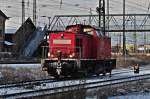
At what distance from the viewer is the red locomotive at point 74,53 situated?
2458cm

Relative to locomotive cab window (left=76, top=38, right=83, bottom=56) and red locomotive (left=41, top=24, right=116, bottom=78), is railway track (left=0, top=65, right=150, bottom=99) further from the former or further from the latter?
locomotive cab window (left=76, top=38, right=83, bottom=56)

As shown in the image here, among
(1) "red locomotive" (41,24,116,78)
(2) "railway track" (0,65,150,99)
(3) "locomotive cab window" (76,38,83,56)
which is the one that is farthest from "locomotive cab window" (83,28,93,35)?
(2) "railway track" (0,65,150,99)

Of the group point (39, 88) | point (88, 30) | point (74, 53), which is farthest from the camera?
point (88, 30)

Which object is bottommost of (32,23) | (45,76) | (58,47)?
(45,76)

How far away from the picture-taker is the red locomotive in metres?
24.6

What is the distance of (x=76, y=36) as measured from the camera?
25.5 metres

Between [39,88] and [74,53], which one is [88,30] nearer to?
[74,53]

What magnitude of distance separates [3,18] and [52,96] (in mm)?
63817

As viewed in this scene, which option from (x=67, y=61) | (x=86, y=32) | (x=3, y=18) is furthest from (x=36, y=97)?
(x=3, y=18)

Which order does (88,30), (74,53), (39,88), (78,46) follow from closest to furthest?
(39,88)
(74,53)
(78,46)
(88,30)

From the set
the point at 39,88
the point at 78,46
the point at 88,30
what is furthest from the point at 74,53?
the point at 39,88

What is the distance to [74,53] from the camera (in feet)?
82.7

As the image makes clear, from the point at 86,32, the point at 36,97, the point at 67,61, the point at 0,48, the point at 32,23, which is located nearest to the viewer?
the point at 36,97

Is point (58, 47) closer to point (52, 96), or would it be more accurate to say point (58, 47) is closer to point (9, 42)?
point (52, 96)
